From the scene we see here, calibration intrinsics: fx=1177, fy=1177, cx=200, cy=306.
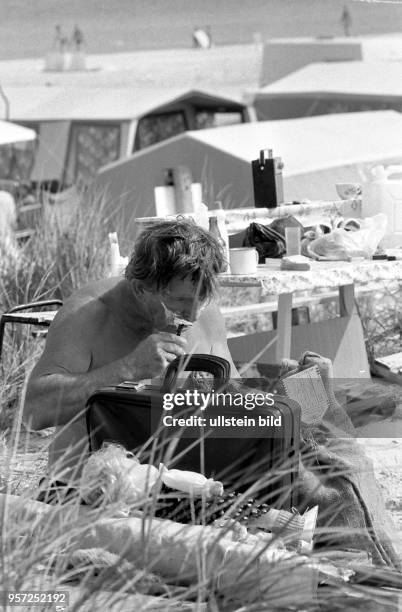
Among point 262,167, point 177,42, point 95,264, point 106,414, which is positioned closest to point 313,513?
point 106,414

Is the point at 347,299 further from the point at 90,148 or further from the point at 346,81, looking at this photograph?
the point at 90,148

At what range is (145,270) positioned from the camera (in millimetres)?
2822

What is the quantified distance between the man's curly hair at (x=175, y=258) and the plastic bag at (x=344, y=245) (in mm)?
1749

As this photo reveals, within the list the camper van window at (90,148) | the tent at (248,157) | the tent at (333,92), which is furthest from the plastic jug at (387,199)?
the camper van window at (90,148)

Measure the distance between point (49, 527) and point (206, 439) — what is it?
51 cm

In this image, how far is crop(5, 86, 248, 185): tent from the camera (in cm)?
1361

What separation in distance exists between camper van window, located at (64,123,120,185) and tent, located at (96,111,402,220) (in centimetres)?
483

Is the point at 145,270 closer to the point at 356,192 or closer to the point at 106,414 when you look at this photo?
the point at 106,414

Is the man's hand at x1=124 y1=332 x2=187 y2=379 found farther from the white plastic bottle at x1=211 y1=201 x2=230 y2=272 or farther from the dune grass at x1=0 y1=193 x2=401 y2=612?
the white plastic bottle at x1=211 y1=201 x2=230 y2=272

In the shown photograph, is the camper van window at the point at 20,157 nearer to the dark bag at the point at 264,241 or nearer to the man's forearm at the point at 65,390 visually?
the dark bag at the point at 264,241

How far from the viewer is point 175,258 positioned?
280 cm

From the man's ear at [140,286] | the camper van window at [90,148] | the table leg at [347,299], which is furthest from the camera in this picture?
the camper van window at [90,148]

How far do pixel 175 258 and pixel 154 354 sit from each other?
240 millimetres

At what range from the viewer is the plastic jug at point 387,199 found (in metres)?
4.93
